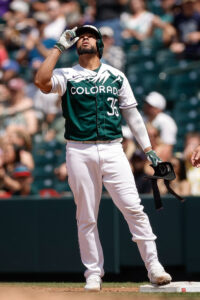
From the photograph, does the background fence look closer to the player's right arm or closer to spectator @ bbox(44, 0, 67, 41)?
the player's right arm

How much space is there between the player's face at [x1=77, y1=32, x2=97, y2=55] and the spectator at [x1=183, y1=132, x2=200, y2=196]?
294 cm

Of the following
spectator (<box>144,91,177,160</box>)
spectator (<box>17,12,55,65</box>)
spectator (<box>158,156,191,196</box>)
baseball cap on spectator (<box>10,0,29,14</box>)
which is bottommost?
spectator (<box>158,156,191,196</box>)

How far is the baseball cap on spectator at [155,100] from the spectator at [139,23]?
1.87 metres

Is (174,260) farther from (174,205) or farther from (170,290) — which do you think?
(170,290)

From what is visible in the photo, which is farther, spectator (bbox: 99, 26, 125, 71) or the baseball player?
spectator (bbox: 99, 26, 125, 71)

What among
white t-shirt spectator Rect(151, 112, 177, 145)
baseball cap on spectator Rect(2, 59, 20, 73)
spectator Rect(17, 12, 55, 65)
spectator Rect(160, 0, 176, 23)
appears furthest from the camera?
baseball cap on spectator Rect(2, 59, 20, 73)

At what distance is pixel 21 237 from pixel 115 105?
3.29 m

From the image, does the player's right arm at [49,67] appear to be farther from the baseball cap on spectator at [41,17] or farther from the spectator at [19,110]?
the baseball cap on spectator at [41,17]

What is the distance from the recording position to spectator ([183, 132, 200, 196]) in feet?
31.0

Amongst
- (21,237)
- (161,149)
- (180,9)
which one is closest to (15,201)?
(21,237)

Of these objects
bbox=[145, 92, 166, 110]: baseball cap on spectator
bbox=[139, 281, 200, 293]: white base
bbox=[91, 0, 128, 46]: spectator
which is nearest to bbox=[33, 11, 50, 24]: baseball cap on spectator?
bbox=[91, 0, 128, 46]: spectator

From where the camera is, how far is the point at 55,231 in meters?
9.43

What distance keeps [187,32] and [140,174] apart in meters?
3.27

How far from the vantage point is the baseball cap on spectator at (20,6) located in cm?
1566
